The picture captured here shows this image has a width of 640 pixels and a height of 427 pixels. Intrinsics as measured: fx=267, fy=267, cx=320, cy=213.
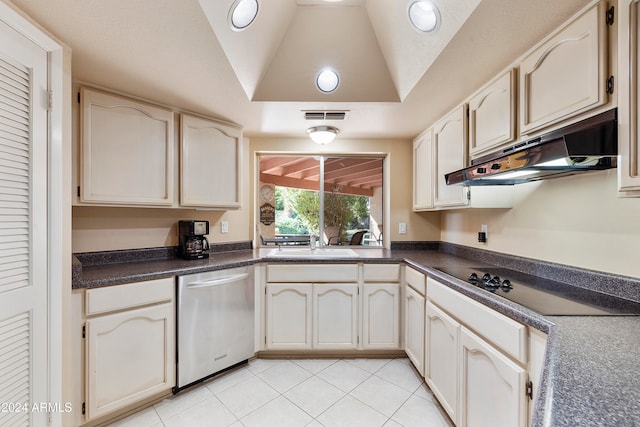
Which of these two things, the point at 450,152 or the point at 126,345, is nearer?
the point at 126,345

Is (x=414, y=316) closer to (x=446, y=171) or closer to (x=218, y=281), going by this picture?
(x=446, y=171)

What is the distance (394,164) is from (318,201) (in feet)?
2.98

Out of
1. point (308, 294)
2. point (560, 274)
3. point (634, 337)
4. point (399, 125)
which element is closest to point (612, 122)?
point (634, 337)

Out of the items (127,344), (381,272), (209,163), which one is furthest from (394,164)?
(127,344)

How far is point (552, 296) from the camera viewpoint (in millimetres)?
1166

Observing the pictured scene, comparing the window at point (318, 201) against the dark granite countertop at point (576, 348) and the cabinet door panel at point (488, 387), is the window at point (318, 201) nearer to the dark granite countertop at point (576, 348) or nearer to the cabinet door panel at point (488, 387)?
the dark granite countertop at point (576, 348)

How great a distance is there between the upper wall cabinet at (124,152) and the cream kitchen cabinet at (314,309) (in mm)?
1141

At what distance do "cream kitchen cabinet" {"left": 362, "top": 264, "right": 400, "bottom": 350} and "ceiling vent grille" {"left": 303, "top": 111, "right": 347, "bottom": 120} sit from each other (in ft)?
4.12

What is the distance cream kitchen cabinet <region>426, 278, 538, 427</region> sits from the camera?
1.03 m

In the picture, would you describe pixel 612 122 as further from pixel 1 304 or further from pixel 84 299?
pixel 84 299

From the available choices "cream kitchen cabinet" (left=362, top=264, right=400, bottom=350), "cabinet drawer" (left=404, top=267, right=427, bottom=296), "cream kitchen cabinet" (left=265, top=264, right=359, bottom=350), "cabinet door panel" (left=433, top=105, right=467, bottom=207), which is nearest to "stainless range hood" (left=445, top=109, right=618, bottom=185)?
"cabinet door panel" (left=433, top=105, right=467, bottom=207)

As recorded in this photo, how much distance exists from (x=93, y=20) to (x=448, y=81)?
1784 millimetres

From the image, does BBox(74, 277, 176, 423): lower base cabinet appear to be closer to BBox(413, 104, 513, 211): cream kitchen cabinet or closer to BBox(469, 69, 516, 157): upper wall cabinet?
BBox(413, 104, 513, 211): cream kitchen cabinet

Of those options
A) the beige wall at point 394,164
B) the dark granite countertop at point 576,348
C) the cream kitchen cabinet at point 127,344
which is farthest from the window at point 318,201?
the cream kitchen cabinet at point 127,344
